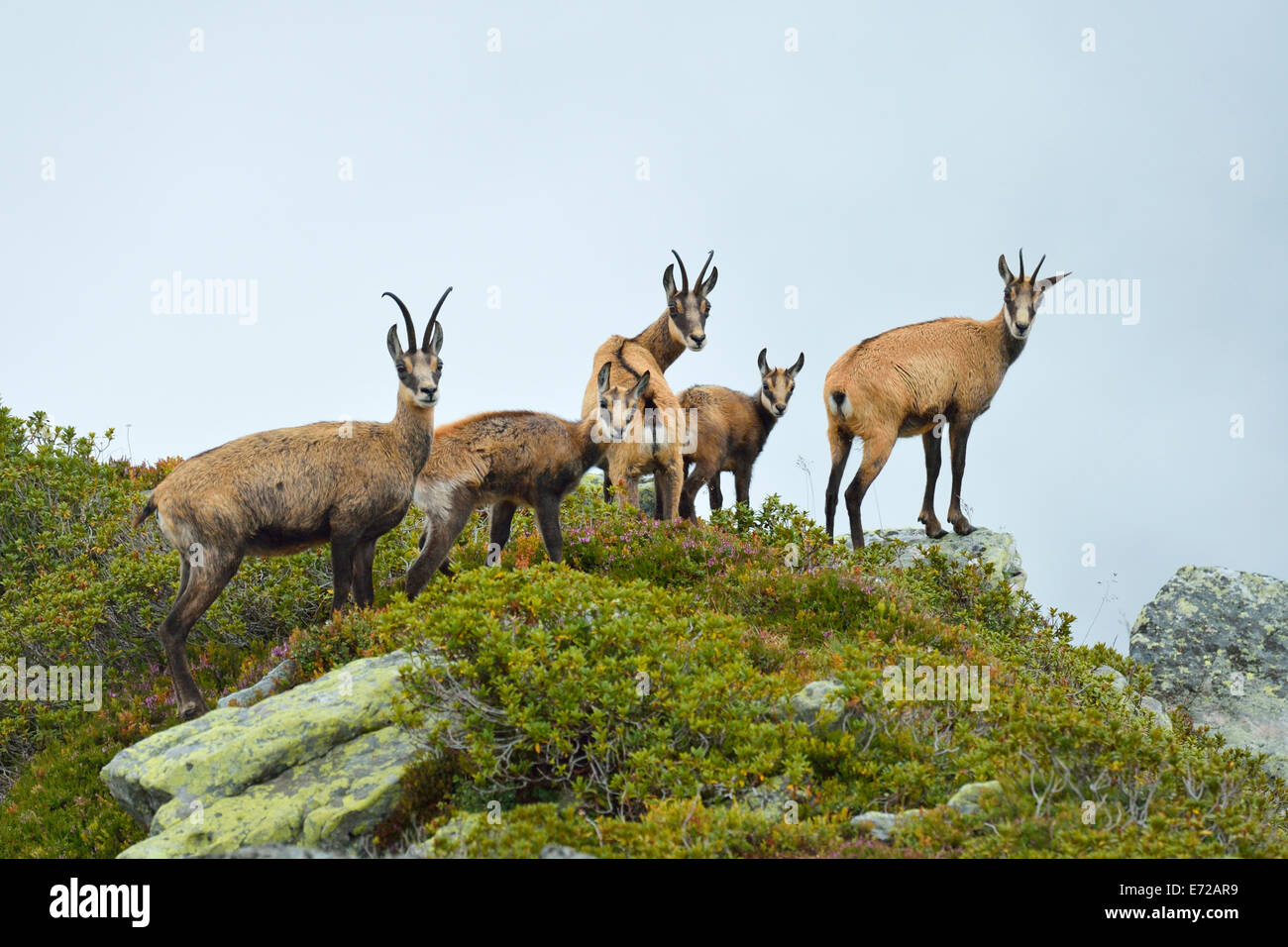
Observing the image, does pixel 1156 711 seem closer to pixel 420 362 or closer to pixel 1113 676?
pixel 1113 676

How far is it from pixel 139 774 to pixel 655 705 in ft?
13.0

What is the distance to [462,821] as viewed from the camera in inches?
253

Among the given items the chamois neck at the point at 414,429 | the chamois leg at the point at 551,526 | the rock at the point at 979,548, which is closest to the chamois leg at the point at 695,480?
the rock at the point at 979,548

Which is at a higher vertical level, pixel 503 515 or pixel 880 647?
pixel 503 515

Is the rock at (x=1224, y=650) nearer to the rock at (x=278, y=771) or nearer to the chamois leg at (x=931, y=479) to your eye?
the chamois leg at (x=931, y=479)

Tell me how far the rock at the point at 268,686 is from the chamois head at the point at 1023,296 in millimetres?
10691

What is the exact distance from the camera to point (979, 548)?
49.4ft

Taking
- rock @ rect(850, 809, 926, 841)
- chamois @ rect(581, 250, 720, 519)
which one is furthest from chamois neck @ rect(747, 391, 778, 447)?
rock @ rect(850, 809, 926, 841)

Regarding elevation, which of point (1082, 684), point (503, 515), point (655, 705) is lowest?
point (1082, 684)

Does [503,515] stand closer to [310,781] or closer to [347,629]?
[347,629]

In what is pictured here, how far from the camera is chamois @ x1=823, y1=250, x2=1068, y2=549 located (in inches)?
567

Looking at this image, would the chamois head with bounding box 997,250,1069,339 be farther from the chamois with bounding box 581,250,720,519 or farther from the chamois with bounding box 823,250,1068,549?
the chamois with bounding box 581,250,720,519

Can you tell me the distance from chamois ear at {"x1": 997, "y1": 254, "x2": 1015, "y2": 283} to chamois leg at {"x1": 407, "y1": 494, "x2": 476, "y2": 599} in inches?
354
